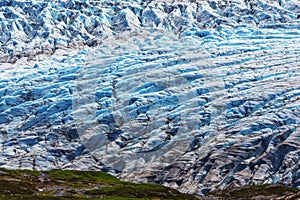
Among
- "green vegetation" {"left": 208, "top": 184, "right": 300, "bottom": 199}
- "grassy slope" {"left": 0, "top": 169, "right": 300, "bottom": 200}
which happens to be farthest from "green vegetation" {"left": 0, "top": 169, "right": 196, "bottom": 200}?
"green vegetation" {"left": 208, "top": 184, "right": 300, "bottom": 199}

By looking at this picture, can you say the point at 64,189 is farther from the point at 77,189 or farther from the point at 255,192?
the point at 255,192

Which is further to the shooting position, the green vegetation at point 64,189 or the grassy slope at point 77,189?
the grassy slope at point 77,189

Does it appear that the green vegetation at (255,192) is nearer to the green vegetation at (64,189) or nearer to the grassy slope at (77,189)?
the grassy slope at (77,189)

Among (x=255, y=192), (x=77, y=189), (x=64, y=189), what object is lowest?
(x=255, y=192)

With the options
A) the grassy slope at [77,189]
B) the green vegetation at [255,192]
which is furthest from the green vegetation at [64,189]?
the green vegetation at [255,192]

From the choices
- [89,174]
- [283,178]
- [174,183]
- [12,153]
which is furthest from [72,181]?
[12,153]

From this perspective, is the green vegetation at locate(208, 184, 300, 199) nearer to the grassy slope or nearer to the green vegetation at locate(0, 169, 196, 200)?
the grassy slope

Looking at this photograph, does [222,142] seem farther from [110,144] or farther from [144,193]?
[144,193]

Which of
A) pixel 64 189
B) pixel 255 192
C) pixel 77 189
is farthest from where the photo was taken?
pixel 255 192

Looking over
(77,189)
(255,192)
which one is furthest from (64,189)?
(255,192)
